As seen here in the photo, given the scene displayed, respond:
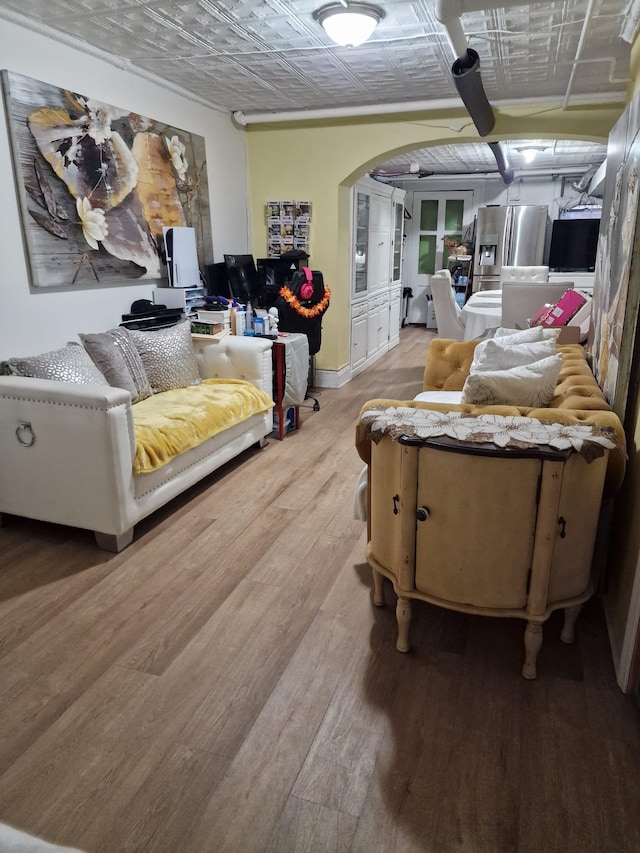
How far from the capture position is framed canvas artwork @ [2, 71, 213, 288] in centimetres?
296

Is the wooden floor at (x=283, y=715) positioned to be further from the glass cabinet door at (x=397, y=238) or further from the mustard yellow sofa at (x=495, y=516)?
the glass cabinet door at (x=397, y=238)

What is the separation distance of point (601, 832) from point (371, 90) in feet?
14.5

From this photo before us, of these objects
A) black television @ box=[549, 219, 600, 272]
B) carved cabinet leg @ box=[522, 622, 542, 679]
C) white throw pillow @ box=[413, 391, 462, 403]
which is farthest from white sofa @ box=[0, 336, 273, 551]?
black television @ box=[549, 219, 600, 272]

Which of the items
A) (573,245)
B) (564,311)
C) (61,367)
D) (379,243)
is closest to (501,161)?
(379,243)

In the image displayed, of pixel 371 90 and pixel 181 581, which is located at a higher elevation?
pixel 371 90

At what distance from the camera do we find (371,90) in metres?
4.18

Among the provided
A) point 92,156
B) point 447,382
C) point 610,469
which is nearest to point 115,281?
point 92,156

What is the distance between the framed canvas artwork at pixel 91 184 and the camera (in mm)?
2965

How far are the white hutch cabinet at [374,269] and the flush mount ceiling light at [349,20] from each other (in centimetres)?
247

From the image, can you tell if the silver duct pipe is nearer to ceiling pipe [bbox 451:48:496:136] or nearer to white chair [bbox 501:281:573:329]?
ceiling pipe [bbox 451:48:496:136]

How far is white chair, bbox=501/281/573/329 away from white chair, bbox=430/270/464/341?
36.4 inches

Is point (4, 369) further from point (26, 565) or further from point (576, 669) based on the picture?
point (576, 669)

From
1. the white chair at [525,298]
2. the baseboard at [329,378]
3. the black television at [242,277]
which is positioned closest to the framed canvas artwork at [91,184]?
the black television at [242,277]

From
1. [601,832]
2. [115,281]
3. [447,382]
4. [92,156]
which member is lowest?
[601,832]
